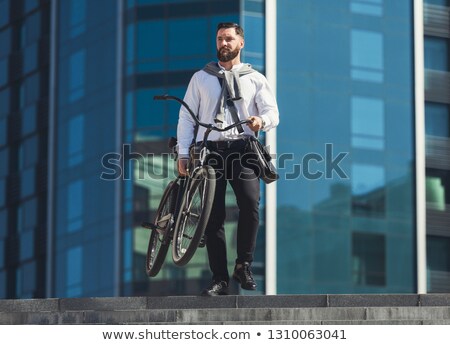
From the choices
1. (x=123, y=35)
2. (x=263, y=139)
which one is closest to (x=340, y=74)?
(x=263, y=139)

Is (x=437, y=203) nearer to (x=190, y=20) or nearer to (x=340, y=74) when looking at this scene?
(x=340, y=74)

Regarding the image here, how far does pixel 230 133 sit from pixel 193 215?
90 centimetres

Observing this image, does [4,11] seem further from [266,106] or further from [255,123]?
[255,123]

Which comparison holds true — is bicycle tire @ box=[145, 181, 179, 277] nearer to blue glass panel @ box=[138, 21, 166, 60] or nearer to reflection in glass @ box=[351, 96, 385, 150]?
blue glass panel @ box=[138, 21, 166, 60]

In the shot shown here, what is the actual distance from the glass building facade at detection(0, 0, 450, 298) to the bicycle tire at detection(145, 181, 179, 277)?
29.2 metres

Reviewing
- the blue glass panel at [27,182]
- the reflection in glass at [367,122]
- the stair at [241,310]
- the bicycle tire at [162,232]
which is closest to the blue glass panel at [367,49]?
the reflection in glass at [367,122]

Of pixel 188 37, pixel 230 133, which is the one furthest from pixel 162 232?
pixel 188 37

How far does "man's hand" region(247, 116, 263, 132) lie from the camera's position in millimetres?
15758

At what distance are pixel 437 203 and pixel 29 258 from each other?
562 inches

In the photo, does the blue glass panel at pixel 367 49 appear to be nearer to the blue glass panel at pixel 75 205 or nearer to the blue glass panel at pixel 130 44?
the blue glass panel at pixel 130 44

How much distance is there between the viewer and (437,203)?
171 feet

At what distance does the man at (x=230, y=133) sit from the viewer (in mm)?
15883
